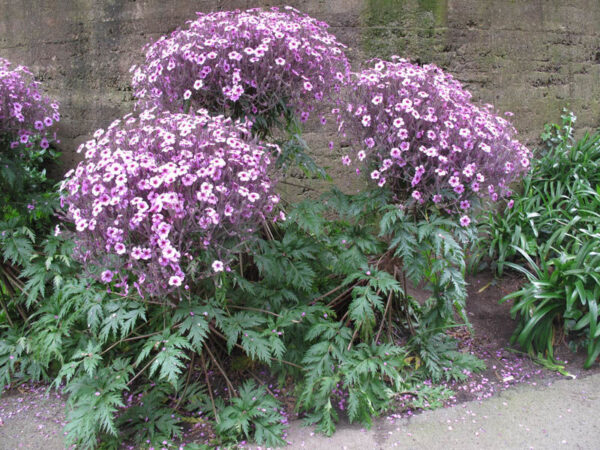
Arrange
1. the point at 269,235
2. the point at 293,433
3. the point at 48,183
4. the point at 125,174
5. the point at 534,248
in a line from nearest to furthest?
the point at 125,174, the point at 293,433, the point at 269,235, the point at 534,248, the point at 48,183

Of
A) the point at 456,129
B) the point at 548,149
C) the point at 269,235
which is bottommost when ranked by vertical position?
the point at 269,235

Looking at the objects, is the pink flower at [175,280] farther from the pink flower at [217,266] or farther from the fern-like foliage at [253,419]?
the fern-like foliage at [253,419]

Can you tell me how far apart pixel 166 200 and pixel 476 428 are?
1998 mm

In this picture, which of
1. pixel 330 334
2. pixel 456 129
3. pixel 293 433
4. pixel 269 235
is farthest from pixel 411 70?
pixel 293 433

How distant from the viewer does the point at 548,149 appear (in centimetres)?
457

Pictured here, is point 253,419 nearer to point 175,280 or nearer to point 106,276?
point 175,280

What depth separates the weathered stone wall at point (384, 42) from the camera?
4.05 metres

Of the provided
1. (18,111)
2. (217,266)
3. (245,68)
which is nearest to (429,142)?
(245,68)

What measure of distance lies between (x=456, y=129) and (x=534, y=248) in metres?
1.62

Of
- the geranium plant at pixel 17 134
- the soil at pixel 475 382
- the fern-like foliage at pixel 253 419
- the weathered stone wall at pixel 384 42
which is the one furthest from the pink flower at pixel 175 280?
the weathered stone wall at pixel 384 42

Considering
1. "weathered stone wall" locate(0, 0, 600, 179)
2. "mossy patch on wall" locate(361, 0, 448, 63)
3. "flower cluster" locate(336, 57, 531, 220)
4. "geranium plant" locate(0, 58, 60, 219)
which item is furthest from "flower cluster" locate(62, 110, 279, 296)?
"mossy patch on wall" locate(361, 0, 448, 63)

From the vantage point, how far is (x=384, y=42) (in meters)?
4.06

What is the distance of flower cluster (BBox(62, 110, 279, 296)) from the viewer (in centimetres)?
209

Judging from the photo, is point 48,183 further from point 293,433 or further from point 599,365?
point 599,365
